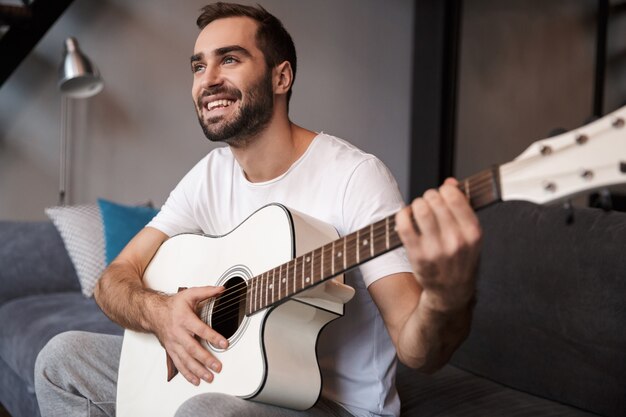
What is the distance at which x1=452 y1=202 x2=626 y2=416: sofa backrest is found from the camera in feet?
5.67

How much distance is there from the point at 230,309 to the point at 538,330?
0.84 meters

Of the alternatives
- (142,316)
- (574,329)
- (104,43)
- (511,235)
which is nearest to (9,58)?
(104,43)

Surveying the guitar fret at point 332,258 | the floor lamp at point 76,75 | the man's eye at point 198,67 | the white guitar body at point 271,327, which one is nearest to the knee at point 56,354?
the white guitar body at point 271,327

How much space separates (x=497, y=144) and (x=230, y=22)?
Answer: 9.51 ft

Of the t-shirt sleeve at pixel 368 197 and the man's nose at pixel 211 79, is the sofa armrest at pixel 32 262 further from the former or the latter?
the t-shirt sleeve at pixel 368 197

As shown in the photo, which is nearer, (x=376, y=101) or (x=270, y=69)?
(x=270, y=69)

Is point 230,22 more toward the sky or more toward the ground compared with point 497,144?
more toward the ground

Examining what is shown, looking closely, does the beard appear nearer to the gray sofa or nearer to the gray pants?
the gray pants

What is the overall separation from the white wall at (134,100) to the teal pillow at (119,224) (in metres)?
0.93

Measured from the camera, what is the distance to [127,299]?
67.6 inches

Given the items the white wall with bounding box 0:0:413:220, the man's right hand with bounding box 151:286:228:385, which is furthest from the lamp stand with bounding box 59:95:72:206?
the man's right hand with bounding box 151:286:228:385

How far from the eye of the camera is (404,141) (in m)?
4.92

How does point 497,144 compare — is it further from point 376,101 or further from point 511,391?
point 511,391

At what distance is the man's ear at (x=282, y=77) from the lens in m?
1.83
